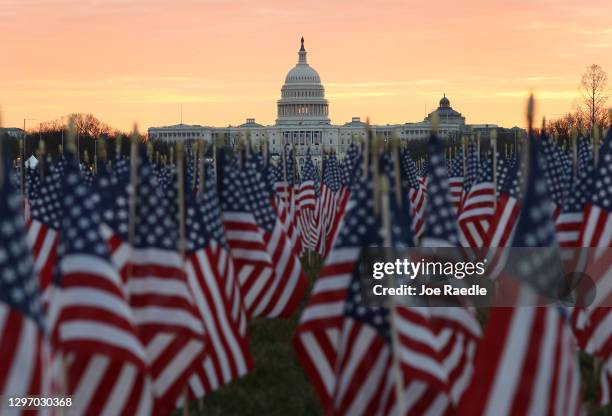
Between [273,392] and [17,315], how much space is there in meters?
6.74

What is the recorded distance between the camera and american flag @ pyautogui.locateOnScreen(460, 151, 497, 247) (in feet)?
53.2

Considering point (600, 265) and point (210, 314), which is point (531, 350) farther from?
point (600, 265)

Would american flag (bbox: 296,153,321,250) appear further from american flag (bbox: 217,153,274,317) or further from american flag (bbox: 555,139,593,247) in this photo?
american flag (bbox: 555,139,593,247)

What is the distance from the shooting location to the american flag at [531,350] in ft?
19.4

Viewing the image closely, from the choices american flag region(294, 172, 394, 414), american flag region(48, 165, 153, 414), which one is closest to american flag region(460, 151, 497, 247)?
A: american flag region(294, 172, 394, 414)

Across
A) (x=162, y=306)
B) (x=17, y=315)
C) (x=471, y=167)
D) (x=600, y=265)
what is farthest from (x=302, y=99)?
(x=17, y=315)

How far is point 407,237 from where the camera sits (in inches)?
351

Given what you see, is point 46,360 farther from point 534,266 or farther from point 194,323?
point 534,266

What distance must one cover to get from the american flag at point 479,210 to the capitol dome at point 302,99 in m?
144

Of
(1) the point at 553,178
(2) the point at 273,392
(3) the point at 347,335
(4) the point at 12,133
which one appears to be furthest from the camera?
(4) the point at 12,133

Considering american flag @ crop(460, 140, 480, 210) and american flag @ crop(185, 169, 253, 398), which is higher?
american flag @ crop(460, 140, 480, 210)

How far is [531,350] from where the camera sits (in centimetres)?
595

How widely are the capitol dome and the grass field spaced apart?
483 ft

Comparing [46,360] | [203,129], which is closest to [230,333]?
[46,360]
